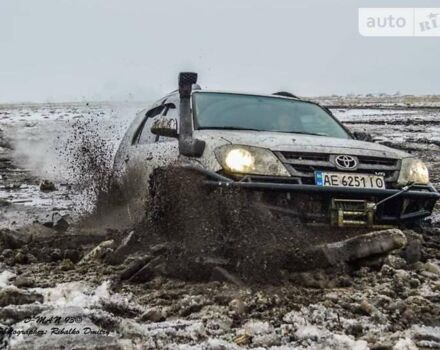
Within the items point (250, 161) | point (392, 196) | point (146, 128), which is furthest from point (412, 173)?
point (146, 128)

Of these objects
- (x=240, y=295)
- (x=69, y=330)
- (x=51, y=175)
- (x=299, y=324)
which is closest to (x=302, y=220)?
(x=240, y=295)

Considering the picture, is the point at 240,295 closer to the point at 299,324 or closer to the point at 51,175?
the point at 299,324

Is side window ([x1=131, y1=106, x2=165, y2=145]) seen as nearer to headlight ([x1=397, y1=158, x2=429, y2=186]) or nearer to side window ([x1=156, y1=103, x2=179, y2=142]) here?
side window ([x1=156, y1=103, x2=179, y2=142])

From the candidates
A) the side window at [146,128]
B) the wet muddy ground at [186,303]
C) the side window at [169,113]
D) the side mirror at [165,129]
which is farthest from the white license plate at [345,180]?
the side window at [146,128]

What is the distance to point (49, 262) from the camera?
537 centimetres

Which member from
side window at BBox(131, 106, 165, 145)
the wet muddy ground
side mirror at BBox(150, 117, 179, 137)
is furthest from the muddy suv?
side window at BBox(131, 106, 165, 145)

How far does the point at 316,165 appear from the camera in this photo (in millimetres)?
5070

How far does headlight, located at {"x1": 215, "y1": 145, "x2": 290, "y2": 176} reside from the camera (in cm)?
496

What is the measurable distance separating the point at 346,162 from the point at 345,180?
20 centimetres

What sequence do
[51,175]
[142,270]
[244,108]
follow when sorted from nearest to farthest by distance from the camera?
[142,270], [244,108], [51,175]

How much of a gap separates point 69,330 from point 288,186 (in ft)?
6.78

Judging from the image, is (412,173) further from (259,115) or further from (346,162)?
(259,115)

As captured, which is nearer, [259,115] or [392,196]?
[392,196]

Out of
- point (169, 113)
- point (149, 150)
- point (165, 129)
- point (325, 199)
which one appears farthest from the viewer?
point (169, 113)
